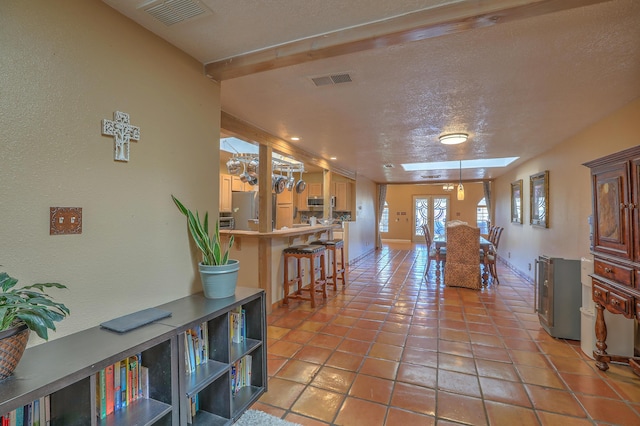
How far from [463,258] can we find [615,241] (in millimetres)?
2649

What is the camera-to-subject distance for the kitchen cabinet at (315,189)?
781 centimetres

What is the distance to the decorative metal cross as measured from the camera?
4.62ft

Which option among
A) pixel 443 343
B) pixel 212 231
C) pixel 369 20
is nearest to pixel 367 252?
pixel 443 343

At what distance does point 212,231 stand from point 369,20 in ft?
5.13

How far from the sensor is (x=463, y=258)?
4.74 m

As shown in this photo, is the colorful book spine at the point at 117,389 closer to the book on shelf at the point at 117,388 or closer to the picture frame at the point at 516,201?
the book on shelf at the point at 117,388

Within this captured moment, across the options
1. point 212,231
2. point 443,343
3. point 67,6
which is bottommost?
point 443,343

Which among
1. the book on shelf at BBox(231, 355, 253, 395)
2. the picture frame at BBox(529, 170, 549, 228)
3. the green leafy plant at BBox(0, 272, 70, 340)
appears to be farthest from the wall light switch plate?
the picture frame at BBox(529, 170, 549, 228)

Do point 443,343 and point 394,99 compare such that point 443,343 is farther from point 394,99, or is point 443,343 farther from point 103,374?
point 103,374

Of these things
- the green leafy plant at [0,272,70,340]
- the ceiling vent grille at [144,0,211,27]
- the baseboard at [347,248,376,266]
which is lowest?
the baseboard at [347,248,376,266]

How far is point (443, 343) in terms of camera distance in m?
2.77

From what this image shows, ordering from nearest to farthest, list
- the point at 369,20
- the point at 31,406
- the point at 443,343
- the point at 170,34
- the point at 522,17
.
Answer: the point at 31,406 → the point at 522,17 → the point at 369,20 → the point at 170,34 → the point at 443,343

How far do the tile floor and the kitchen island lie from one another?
13.4 inches

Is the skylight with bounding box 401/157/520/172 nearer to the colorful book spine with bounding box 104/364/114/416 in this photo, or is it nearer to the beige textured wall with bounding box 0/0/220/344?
the beige textured wall with bounding box 0/0/220/344
